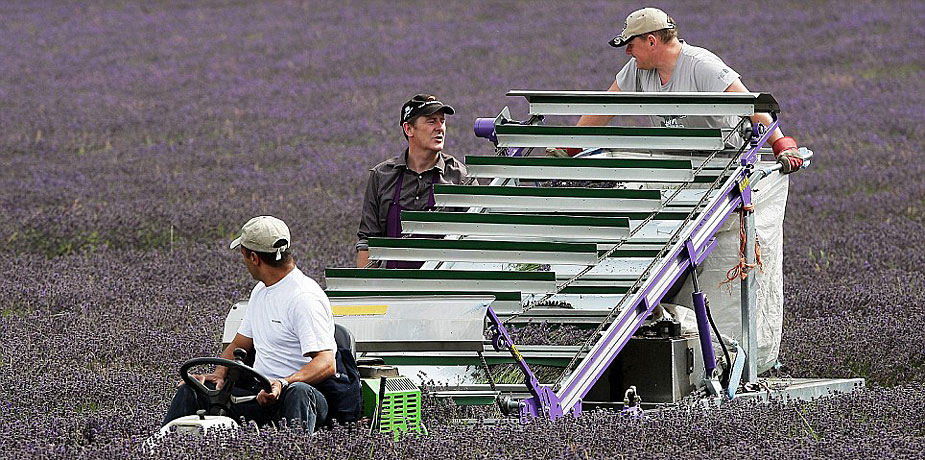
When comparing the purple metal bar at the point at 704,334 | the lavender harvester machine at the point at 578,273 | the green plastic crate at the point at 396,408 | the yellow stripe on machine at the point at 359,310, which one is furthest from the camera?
the purple metal bar at the point at 704,334

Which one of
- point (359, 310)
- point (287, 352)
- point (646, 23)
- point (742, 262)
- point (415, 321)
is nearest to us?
point (287, 352)

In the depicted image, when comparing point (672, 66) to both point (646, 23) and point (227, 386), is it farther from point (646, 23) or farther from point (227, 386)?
point (227, 386)

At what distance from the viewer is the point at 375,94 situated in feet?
57.3

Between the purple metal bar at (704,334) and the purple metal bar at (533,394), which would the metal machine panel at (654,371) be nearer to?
the purple metal bar at (704,334)

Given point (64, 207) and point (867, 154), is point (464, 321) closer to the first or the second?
point (64, 207)

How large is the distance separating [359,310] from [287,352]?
1.57 ft

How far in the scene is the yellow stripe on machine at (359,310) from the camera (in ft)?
17.1

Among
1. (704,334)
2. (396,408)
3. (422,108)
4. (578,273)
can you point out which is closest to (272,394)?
(396,408)

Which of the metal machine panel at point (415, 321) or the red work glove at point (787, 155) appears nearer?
the metal machine panel at point (415, 321)

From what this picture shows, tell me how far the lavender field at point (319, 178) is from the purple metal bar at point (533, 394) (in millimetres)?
136

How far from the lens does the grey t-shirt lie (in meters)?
6.55

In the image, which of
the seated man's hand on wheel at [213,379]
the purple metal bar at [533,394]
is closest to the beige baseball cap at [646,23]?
the purple metal bar at [533,394]

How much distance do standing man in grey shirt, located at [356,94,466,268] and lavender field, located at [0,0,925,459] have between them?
1.00 metres

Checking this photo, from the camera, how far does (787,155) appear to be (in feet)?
20.4
